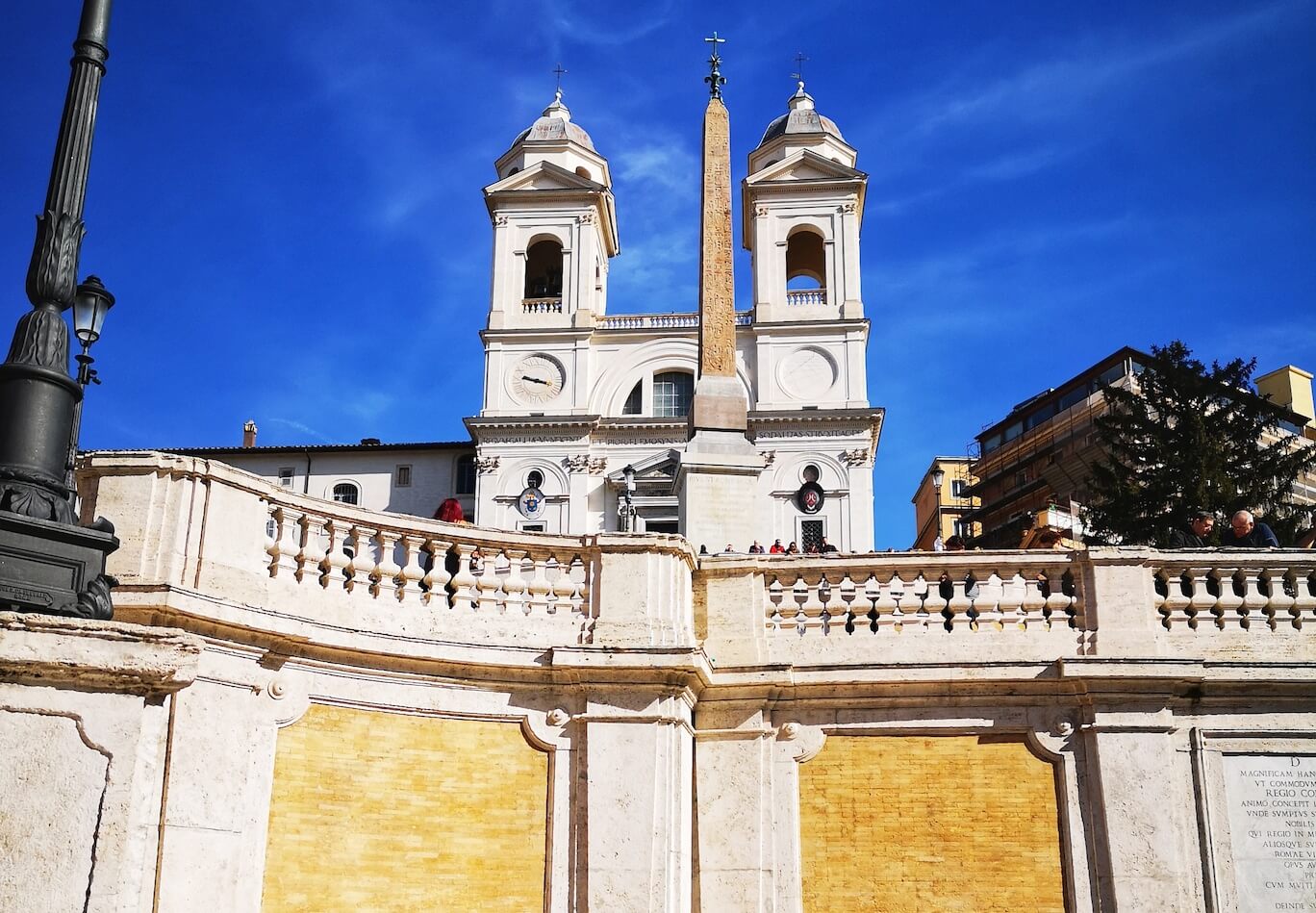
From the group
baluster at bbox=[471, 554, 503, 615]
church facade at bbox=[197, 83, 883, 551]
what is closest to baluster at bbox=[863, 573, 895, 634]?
baluster at bbox=[471, 554, 503, 615]

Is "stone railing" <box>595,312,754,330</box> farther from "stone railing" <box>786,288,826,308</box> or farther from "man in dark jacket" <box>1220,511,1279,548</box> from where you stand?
"man in dark jacket" <box>1220,511,1279,548</box>

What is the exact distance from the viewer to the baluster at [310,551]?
33.0 ft

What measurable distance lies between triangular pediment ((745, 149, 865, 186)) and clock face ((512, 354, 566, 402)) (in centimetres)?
1197

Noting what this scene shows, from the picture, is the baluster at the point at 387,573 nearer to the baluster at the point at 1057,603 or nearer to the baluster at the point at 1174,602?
the baluster at the point at 1057,603

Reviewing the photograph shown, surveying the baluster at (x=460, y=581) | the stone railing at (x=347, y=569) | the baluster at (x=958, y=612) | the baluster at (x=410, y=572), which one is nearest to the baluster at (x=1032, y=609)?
the baluster at (x=958, y=612)

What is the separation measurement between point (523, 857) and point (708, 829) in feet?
4.63

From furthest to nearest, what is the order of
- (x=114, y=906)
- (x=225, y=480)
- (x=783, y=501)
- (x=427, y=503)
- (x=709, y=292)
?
(x=427, y=503), (x=783, y=501), (x=709, y=292), (x=225, y=480), (x=114, y=906)

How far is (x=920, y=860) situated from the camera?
10.6 metres

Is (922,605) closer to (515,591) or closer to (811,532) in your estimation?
(515,591)

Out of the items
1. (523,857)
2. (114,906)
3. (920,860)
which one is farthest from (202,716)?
(920,860)

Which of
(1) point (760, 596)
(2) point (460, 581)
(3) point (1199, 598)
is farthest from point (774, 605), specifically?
(3) point (1199, 598)

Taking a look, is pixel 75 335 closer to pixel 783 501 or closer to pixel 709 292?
pixel 709 292

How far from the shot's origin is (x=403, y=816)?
9914 millimetres

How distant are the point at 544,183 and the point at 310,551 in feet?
187
